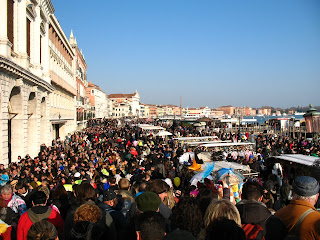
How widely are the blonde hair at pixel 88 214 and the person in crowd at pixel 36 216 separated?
77 cm

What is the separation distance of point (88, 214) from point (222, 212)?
4.92 ft

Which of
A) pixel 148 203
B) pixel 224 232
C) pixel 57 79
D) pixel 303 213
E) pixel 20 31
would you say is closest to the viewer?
pixel 224 232

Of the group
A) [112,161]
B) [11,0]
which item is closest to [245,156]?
[112,161]

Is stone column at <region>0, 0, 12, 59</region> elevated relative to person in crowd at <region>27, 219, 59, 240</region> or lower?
elevated

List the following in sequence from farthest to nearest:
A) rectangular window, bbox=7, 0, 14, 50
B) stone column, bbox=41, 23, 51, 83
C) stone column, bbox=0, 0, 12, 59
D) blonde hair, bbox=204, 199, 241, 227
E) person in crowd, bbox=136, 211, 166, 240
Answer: stone column, bbox=41, 23, 51, 83 → rectangular window, bbox=7, 0, 14, 50 → stone column, bbox=0, 0, 12, 59 → blonde hair, bbox=204, 199, 241, 227 → person in crowd, bbox=136, 211, 166, 240

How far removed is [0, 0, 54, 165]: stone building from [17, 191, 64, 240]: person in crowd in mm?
9888

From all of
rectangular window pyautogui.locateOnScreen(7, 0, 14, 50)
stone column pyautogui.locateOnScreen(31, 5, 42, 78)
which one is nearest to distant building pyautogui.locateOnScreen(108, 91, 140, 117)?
stone column pyautogui.locateOnScreen(31, 5, 42, 78)

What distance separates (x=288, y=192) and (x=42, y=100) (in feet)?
64.8

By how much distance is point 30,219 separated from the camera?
3.94 meters

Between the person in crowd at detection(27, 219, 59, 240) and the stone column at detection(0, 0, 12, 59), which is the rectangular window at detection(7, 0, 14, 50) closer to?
the stone column at detection(0, 0, 12, 59)

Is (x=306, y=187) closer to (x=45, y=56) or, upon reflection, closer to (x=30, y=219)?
(x=30, y=219)

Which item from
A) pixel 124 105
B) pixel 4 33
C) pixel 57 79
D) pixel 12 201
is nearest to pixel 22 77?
pixel 4 33

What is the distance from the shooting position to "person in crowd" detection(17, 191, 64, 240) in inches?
154

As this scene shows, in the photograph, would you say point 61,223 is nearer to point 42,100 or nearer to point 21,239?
point 21,239
